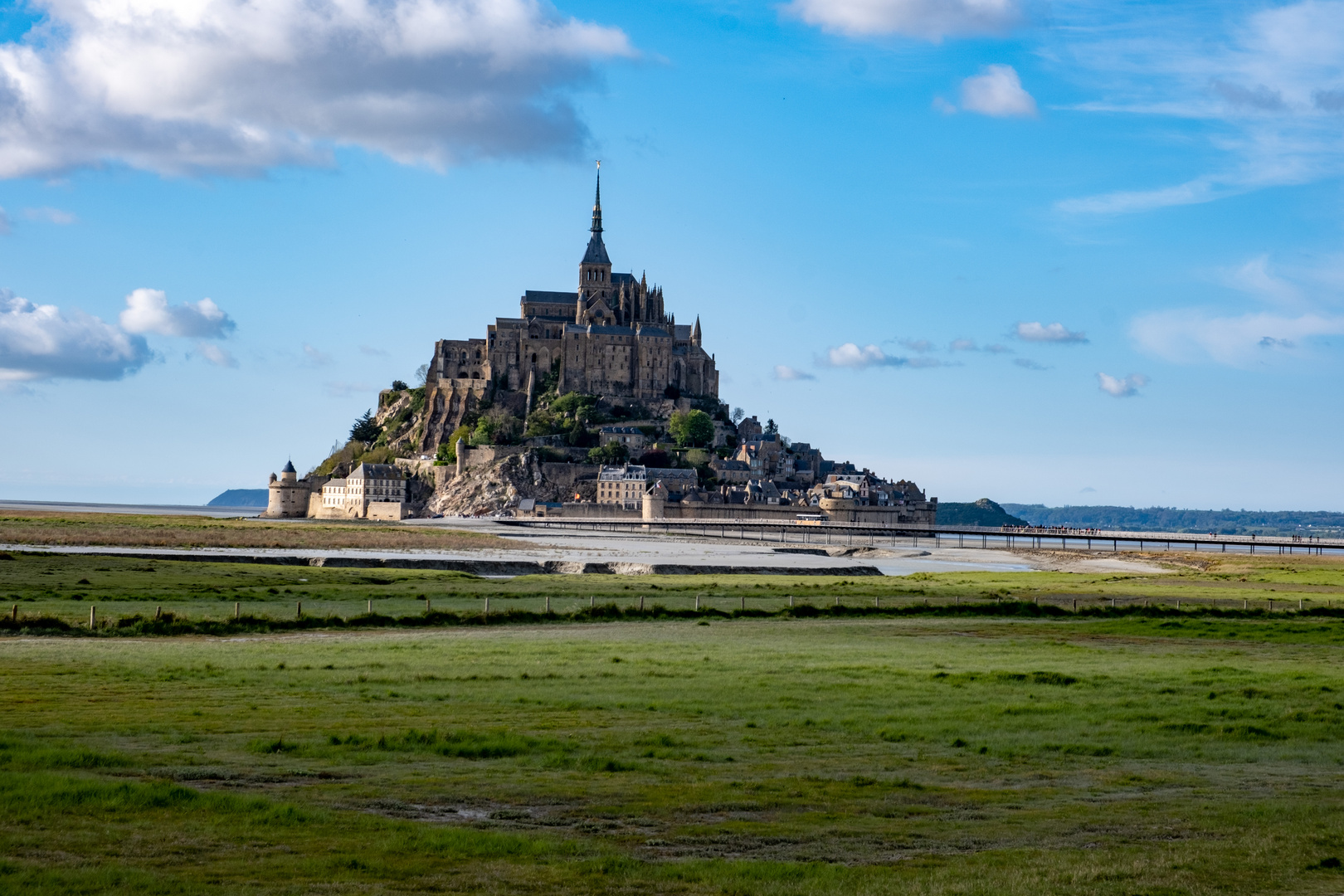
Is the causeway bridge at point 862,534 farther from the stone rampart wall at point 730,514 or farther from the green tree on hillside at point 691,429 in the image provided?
the green tree on hillside at point 691,429

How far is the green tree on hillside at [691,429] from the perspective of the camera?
610ft

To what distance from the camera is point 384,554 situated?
3312 inches

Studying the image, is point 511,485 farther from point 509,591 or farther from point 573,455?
point 509,591

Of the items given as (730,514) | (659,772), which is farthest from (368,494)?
(659,772)

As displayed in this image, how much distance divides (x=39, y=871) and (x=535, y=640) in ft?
75.6

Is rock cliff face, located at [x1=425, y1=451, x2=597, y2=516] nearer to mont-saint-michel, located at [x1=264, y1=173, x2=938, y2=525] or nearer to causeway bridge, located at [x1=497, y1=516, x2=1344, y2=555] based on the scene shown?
mont-saint-michel, located at [x1=264, y1=173, x2=938, y2=525]

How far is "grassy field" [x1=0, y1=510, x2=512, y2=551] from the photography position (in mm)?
89000

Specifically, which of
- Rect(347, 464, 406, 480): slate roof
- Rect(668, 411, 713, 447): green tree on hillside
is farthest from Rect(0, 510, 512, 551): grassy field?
Rect(668, 411, 713, 447): green tree on hillside

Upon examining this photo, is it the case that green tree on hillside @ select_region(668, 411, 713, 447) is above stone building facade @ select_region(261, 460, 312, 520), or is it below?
above

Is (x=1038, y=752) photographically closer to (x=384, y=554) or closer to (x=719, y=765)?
(x=719, y=765)

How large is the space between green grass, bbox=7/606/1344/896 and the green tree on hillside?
154 metres

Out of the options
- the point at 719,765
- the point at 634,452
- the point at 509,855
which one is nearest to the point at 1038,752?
the point at 719,765

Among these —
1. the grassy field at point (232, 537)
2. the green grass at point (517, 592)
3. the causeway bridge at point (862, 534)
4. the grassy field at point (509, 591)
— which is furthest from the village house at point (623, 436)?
the grassy field at point (509, 591)

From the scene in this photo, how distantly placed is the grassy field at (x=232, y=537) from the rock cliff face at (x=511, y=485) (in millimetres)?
43132
